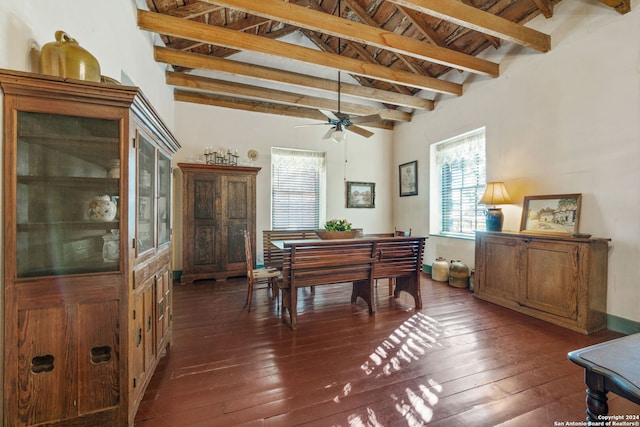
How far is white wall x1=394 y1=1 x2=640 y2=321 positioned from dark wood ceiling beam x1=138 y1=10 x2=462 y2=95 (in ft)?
4.51

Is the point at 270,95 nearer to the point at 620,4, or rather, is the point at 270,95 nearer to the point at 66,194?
the point at 66,194

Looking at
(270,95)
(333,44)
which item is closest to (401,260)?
(270,95)

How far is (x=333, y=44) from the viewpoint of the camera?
4855mm

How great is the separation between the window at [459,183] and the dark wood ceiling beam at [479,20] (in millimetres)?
1240

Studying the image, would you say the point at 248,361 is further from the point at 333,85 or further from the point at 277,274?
the point at 333,85

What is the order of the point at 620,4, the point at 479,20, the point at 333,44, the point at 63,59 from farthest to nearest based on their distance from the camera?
1. the point at 333,44
2. the point at 479,20
3. the point at 620,4
4. the point at 63,59

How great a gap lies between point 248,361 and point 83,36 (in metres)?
2.63

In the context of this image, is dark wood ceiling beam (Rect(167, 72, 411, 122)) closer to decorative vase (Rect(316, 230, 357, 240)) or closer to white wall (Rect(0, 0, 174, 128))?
white wall (Rect(0, 0, 174, 128))

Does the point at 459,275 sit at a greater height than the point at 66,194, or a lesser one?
lesser

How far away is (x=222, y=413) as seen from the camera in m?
1.58

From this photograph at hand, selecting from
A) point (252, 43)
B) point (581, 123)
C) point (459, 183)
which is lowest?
point (459, 183)

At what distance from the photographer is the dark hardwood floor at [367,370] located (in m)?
1.57

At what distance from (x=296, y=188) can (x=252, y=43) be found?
9.17 feet

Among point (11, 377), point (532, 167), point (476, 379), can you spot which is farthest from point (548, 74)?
point (11, 377)
